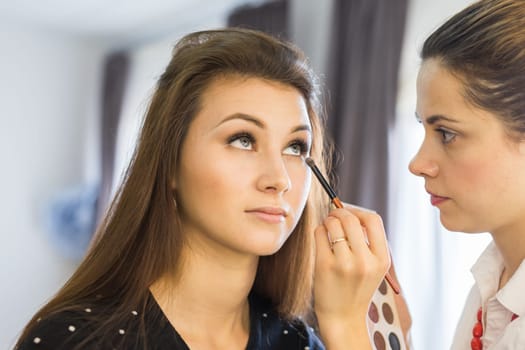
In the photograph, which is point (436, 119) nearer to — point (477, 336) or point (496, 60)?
point (496, 60)

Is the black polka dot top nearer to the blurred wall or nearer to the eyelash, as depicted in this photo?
the eyelash

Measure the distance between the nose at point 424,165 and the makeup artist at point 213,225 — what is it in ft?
0.34

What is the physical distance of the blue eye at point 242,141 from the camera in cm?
93

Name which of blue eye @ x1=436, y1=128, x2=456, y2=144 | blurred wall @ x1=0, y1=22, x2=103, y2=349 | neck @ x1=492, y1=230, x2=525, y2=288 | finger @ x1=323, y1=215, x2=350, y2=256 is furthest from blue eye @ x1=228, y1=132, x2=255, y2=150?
blurred wall @ x1=0, y1=22, x2=103, y2=349

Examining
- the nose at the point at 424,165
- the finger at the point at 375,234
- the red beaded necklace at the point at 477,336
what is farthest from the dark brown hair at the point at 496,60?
the red beaded necklace at the point at 477,336

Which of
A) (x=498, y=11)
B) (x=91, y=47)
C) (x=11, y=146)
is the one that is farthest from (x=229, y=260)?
(x=91, y=47)

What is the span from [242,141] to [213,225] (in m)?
0.13

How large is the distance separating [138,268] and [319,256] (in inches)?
11.2

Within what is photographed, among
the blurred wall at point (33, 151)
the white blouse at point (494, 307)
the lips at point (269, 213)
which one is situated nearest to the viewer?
the white blouse at point (494, 307)

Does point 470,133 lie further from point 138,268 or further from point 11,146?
point 11,146

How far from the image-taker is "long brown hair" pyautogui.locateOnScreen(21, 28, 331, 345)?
937 millimetres

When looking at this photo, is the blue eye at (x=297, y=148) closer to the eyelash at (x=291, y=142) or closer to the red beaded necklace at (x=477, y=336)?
the eyelash at (x=291, y=142)

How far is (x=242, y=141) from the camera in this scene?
932 mm

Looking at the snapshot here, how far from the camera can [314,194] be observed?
114cm
